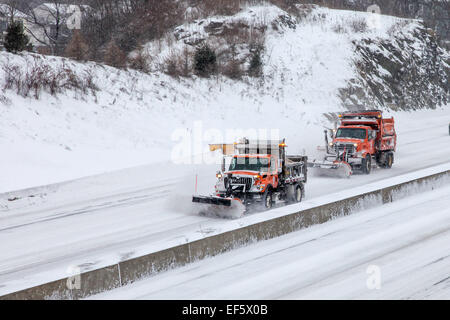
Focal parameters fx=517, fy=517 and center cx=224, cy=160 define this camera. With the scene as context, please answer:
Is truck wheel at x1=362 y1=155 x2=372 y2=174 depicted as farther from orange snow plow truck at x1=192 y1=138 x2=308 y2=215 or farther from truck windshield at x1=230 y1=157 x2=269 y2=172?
truck windshield at x1=230 y1=157 x2=269 y2=172

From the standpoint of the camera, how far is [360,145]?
22.0 meters

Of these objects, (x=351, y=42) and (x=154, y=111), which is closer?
(x=154, y=111)

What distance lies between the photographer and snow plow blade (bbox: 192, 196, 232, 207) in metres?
14.1

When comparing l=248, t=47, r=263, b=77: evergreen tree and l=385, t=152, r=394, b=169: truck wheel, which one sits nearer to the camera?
l=385, t=152, r=394, b=169: truck wheel

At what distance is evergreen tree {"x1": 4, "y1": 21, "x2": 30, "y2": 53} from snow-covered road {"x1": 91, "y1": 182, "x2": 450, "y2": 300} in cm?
1970

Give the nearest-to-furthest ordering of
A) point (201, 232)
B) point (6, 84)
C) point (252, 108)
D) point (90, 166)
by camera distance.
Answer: point (201, 232) < point (90, 166) < point (6, 84) < point (252, 108)

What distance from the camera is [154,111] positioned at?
94.9ft

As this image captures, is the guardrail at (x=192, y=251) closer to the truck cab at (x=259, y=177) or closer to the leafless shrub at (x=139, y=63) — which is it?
the truck cab at (x=259, y=177)

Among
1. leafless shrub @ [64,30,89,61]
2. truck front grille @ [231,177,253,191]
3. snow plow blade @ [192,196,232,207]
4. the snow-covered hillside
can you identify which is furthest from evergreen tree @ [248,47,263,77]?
snow plow blade @ [192,196,232,207]

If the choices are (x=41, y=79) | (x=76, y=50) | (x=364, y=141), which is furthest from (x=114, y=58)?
(x=364, y=141)

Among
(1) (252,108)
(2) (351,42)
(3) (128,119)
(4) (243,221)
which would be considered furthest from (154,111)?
(2) (351,42)

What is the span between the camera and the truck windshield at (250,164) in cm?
1536

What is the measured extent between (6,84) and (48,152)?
4.89 m

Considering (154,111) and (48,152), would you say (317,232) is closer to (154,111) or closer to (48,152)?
(48,152)
